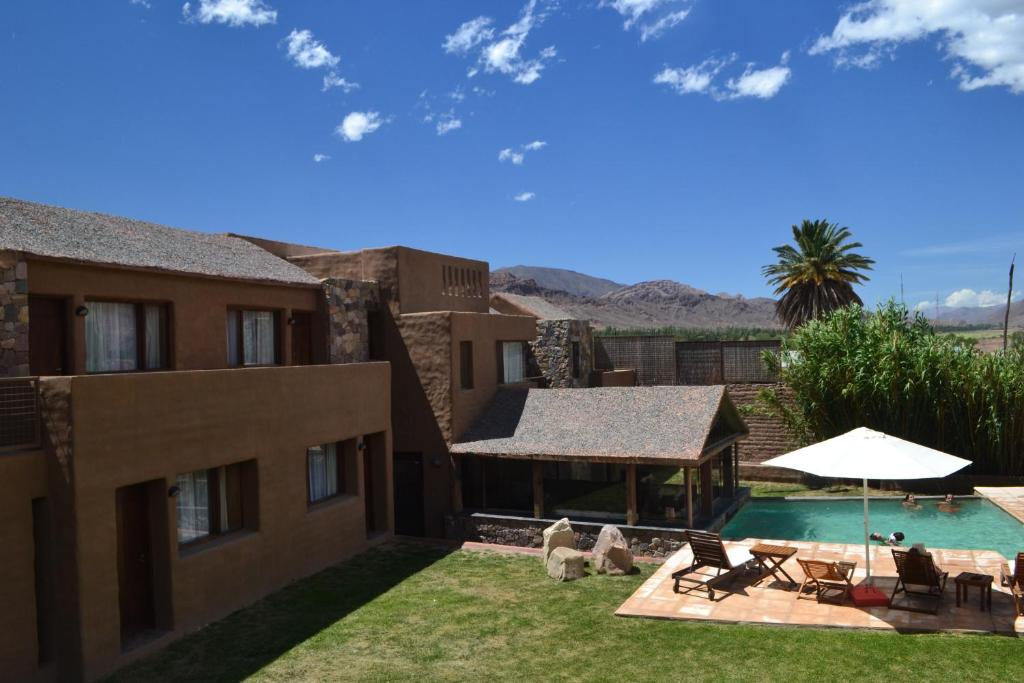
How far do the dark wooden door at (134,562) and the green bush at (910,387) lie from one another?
71.1ft

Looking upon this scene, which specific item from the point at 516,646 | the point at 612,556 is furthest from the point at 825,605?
the point at 516,646

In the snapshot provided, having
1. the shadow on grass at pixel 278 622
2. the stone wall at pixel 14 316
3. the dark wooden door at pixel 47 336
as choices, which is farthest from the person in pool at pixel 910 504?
the stone wall at pixel 14 316

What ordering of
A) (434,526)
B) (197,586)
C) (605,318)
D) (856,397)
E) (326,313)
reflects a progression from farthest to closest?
(605,318) < (856,397) < (434,526) < (326,313) < (197,586)

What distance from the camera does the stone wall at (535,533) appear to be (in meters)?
17.9

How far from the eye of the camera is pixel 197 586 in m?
13.2

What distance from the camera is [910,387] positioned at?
81.7 feet

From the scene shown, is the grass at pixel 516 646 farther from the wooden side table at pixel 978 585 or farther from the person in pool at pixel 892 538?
the person in pool at pixel 892 538

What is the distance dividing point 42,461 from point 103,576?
6.27ft

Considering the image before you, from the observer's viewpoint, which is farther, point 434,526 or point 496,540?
point 434,526

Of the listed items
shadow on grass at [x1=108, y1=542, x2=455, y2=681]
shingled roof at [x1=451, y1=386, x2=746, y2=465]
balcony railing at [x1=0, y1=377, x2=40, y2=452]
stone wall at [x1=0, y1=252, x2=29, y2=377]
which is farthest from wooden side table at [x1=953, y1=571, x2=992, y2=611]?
stone wall at [x1=0, y1=252, x2=29, y2=377]

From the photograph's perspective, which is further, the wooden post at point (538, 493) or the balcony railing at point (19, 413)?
the wooden post at point (538, 493)

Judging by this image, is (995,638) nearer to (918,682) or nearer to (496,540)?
(918,682)

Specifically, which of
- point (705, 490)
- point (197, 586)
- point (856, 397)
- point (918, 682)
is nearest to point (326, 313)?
point (197, 586)

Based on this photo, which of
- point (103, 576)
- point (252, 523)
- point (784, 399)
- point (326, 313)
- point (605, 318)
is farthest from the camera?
point (605, 318)
